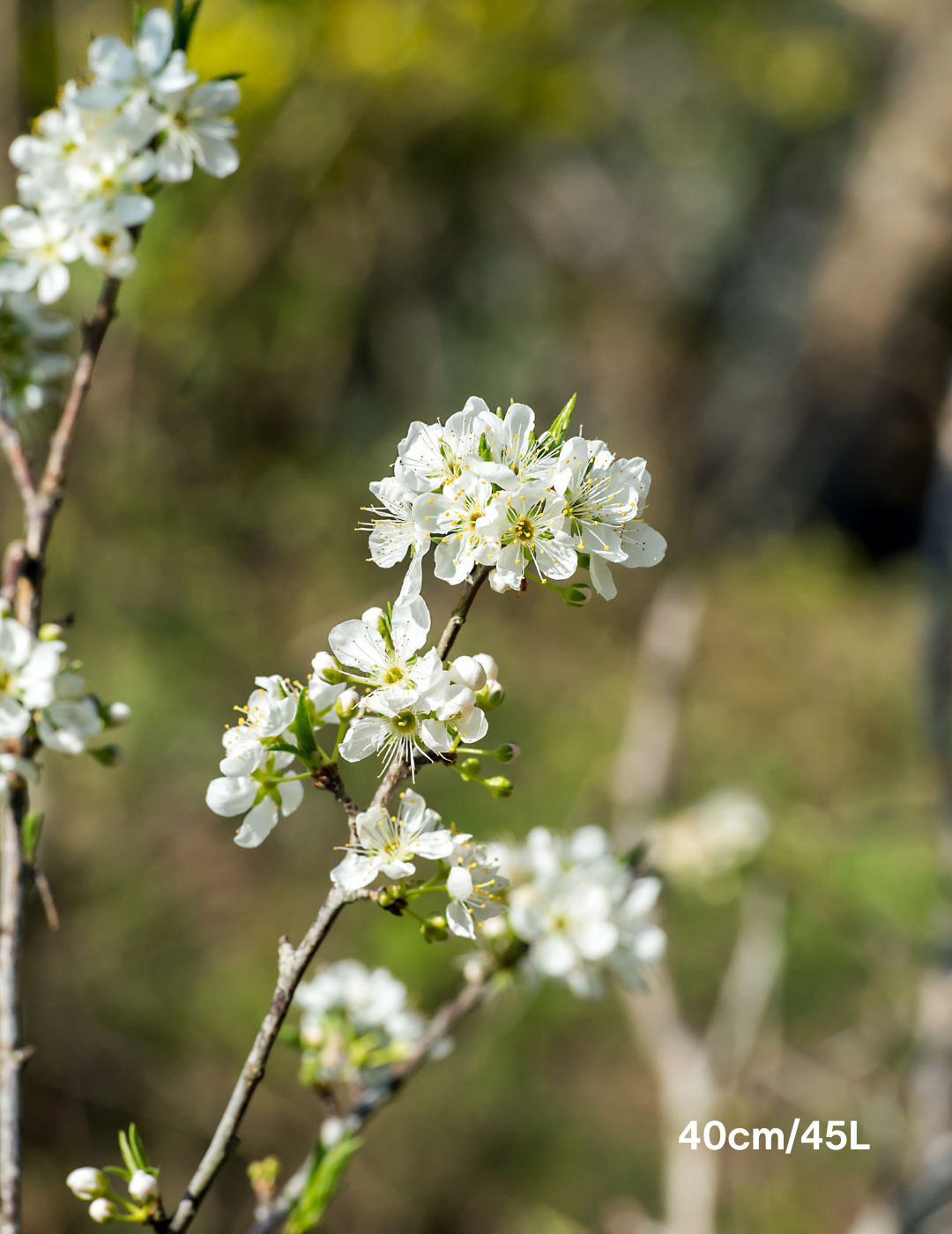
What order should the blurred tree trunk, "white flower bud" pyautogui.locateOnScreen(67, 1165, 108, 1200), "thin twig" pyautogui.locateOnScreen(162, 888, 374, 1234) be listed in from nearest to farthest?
1. "thin twig" pyautogui.locateOnScreen(162, 888, 374, 1234)
2. "white flower bud" pyautogui.locateOnScreen(67, 1165, 108, 1200)
3. the blurred tree trunk

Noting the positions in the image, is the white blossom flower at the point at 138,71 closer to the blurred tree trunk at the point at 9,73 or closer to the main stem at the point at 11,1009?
the main stem at the point at 11,1009

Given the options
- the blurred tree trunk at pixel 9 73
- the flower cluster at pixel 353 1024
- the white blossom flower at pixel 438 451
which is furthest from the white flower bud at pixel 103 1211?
the blurred tree trunk at pixel 9 73

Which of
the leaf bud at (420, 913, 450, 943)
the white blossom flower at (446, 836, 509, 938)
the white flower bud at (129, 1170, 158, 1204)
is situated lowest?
the white flower bud at (129, 1170, 158, 1204)

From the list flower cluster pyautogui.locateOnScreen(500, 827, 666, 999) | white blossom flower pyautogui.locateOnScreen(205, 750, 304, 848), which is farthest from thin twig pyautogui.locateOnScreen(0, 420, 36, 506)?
flower cluster pyautogui.locateOnScreen(500, 827, 666, 999)

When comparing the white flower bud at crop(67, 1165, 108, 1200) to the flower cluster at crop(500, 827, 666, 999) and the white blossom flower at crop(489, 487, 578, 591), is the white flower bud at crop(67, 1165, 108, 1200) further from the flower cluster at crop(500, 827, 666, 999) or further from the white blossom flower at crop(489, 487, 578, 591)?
the white blossom flower at crop(489, 487, 578, 591)

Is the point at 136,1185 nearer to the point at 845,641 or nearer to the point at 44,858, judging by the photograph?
the point at 44,858

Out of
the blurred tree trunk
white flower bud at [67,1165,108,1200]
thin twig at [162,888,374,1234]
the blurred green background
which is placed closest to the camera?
thin twig at [162,888,374,1234]
